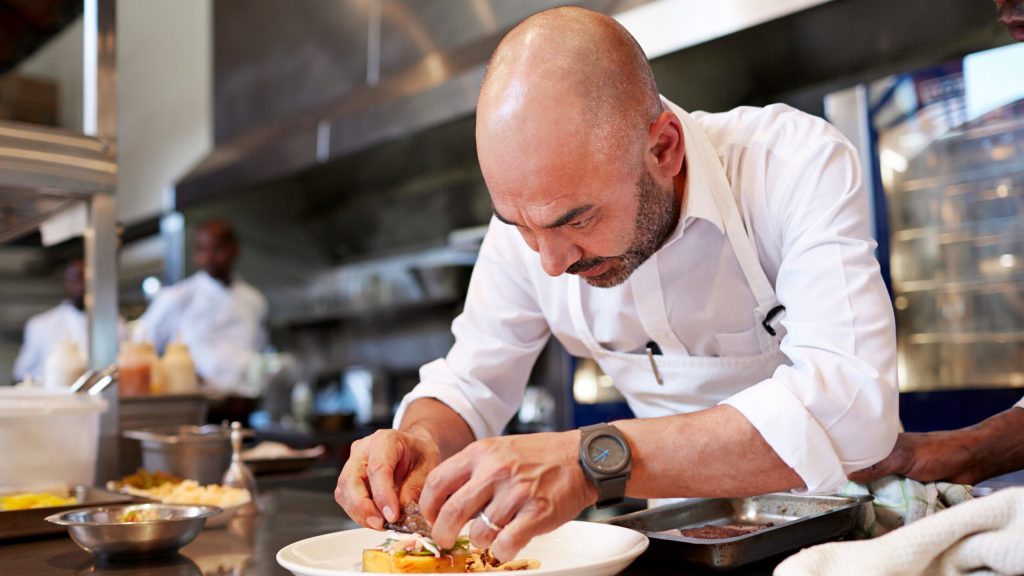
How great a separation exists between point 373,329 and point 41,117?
2861 mm

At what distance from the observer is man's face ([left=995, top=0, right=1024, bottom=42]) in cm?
143

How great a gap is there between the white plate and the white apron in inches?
18.2

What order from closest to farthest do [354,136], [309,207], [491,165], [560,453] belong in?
[560,453] → [491,165] → [354,136] → [309,207]

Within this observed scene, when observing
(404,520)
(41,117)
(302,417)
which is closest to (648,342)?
(404,520)

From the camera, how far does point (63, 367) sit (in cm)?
201

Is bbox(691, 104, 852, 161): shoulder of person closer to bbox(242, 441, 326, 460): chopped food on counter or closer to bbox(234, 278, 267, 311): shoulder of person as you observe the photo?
bbox(242, 441, 326, 460): chopped food on counter

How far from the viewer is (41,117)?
6.34 m

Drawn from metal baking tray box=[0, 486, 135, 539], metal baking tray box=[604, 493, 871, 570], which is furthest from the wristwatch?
metal baking tray box=[0, 486, 135, 539]

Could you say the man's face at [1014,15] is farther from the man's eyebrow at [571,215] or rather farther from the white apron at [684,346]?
the man's eyebrow at [571,215]

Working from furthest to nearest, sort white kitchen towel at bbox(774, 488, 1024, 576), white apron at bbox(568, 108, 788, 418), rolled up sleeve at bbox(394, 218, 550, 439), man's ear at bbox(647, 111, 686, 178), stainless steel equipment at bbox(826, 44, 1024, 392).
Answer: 1. stainless steel equipment at bbox(826, 44, 1024, 392)
2. rolled up sleeve at bbox(394, 218, 550, 439)
3. white apron at bbox(568, 108, 788, 418)
4. man's ear at bbox(647, 111, 686, 178)
5. white kitchen towel at bbox(774, 488, 1024, 576)

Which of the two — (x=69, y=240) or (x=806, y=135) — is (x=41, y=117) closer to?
(x=69, y=240)

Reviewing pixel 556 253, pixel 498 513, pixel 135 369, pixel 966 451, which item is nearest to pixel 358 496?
pixel 498 513

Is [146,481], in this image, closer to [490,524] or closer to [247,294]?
[490,524]

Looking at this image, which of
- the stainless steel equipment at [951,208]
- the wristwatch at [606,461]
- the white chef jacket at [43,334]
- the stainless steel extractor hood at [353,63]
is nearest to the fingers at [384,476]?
the wristwatch at [606,461]
